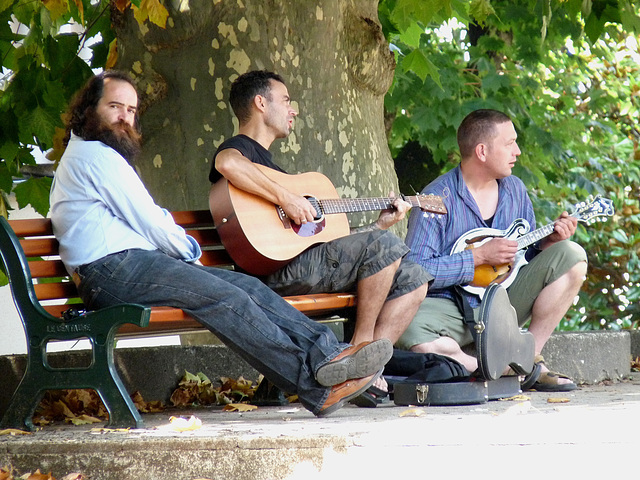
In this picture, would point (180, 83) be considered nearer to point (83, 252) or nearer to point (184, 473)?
point (83, 252)

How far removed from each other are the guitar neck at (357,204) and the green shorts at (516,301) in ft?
1.72

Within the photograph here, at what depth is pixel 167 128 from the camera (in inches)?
213

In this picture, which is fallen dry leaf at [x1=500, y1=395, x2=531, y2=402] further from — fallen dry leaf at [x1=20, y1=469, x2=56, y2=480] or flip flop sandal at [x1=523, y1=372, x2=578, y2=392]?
fallen dry leaf at [x1=20, y1=469, x2=56, y2=480]

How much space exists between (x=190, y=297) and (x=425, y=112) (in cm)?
485

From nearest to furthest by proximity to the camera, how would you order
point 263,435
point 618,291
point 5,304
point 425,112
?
point 263,435 < point 425,112 < point 5,304 < point 618,291

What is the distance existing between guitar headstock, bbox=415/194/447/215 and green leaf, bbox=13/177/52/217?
2418 millimetres

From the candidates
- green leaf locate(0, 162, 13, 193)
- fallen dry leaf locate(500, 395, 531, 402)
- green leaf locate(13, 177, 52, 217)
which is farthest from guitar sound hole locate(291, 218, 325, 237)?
green leaf locate(0, 162, 13, 193)

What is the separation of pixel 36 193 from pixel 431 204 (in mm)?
2551

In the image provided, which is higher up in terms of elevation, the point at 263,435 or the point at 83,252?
the point at 83,252

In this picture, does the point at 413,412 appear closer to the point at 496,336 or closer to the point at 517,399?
the point at 496,336

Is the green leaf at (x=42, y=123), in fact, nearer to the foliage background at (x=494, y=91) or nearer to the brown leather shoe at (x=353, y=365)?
the foliage background at (x=494, y=91)

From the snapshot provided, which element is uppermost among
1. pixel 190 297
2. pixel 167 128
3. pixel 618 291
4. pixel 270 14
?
pixel 270 14

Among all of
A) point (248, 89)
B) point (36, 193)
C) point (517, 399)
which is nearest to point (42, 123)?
point (36, 193)

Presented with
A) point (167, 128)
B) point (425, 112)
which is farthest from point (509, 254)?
point (425, 112)
